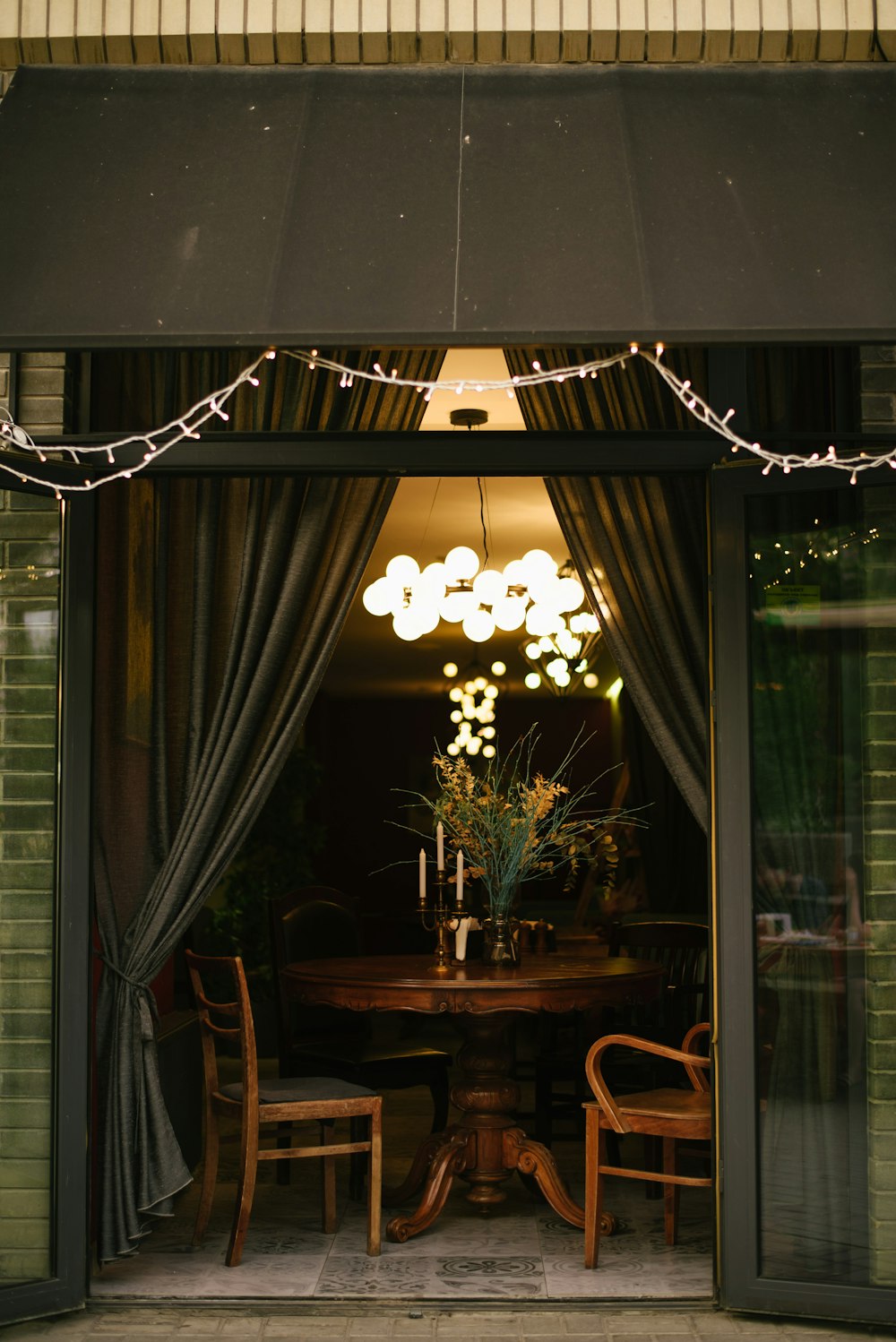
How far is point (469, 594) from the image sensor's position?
575cm

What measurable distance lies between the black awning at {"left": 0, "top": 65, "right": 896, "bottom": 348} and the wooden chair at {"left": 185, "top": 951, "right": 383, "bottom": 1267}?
6.54 feet

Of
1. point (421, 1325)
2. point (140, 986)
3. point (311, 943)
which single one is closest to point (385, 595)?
point (311, 943)

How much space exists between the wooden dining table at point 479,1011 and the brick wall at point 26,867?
1019mm

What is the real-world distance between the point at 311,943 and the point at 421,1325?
209 cm

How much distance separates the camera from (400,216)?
3.37m

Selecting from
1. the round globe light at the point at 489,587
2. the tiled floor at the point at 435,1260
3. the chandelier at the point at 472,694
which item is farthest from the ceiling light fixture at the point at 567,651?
the tiled floor at the point at 435,1260

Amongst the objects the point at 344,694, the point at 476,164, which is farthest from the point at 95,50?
the point at 344,694

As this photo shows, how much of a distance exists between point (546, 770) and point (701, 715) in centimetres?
1101

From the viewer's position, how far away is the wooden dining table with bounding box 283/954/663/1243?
14.3 ft

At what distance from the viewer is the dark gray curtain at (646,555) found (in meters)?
4.10

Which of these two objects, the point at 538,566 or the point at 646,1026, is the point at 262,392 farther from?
the point at 646,1026

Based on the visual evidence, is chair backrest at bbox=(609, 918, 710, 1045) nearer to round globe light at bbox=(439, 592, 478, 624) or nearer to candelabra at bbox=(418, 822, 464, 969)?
candelabra at bbox=(418, 822, 464, 969)

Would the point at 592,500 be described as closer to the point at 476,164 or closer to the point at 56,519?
the point at 476,164

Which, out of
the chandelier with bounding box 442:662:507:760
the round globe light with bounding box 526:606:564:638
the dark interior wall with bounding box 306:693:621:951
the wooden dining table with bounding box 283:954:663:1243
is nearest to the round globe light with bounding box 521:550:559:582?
the round globe light with bounding box 526:606:564:638
